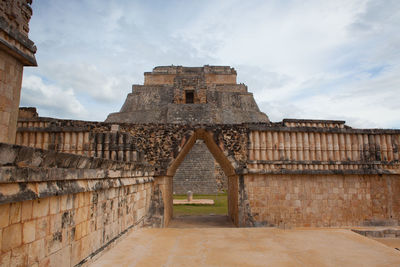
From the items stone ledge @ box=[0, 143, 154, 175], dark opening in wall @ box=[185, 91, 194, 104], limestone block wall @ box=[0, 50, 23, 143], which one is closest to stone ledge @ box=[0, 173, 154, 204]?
stone ledge @ box=[0, 143, 154, 175]

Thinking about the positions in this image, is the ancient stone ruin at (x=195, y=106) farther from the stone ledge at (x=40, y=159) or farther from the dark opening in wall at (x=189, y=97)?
the stone ledge at (x=40, y=159)

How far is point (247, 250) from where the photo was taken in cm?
453

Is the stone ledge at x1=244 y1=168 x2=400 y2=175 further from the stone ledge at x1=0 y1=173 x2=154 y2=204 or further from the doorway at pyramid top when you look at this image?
the doorway at pyramid top

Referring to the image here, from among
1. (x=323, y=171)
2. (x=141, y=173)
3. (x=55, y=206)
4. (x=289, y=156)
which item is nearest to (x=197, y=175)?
(x=289, y=156)

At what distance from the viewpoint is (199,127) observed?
30.7 feet

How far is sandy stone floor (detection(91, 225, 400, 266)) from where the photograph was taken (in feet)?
12.7

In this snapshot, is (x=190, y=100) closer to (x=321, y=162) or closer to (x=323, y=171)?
(x=321, y=162)

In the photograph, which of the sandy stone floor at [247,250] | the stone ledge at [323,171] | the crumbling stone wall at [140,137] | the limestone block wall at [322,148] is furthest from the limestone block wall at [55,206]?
the limestone block wall at [322,148]

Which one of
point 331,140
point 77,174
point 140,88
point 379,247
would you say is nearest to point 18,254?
point 77,174

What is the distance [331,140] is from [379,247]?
17.6ft

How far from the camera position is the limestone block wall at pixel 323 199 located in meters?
9.11

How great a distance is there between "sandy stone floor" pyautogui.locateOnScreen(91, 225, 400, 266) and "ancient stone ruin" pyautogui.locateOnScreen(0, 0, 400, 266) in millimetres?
447

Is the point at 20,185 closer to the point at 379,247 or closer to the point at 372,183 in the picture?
the point at 379,247

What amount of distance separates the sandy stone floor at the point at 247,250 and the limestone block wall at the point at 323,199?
3.15 m
